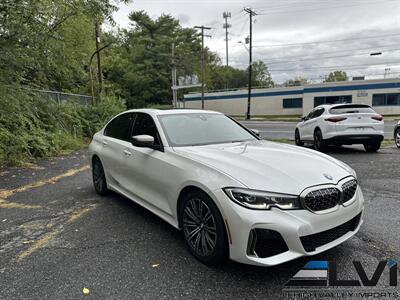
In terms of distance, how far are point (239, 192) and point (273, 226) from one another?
394 millimetres

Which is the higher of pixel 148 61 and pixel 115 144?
pixel 148 61

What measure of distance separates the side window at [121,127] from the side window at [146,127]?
215 millimetres

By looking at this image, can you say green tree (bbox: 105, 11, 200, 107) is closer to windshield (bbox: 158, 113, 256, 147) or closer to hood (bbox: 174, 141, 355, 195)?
windshield (bbox: 158, 113, 256, 147)

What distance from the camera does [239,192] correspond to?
2838mm

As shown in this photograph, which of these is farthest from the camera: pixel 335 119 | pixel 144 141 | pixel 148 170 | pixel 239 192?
pixel 335 119

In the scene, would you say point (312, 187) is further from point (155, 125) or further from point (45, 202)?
point (45, 202)

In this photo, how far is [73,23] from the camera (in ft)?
45.5

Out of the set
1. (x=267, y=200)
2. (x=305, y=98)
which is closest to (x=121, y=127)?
(x=267, y=200)

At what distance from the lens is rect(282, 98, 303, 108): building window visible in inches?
1743

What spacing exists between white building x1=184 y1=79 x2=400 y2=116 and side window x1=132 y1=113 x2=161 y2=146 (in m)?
37.8

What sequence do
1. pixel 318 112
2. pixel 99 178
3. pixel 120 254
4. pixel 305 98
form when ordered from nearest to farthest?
1. pixel 120 254
2. pixel 99 178
3. pixel 318 112
4. pixel 305 98

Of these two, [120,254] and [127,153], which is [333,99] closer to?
[127,153]

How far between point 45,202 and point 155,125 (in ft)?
8.88

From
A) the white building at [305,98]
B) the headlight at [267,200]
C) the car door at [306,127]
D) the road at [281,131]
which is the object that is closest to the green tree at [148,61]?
the white building at [305,98]
